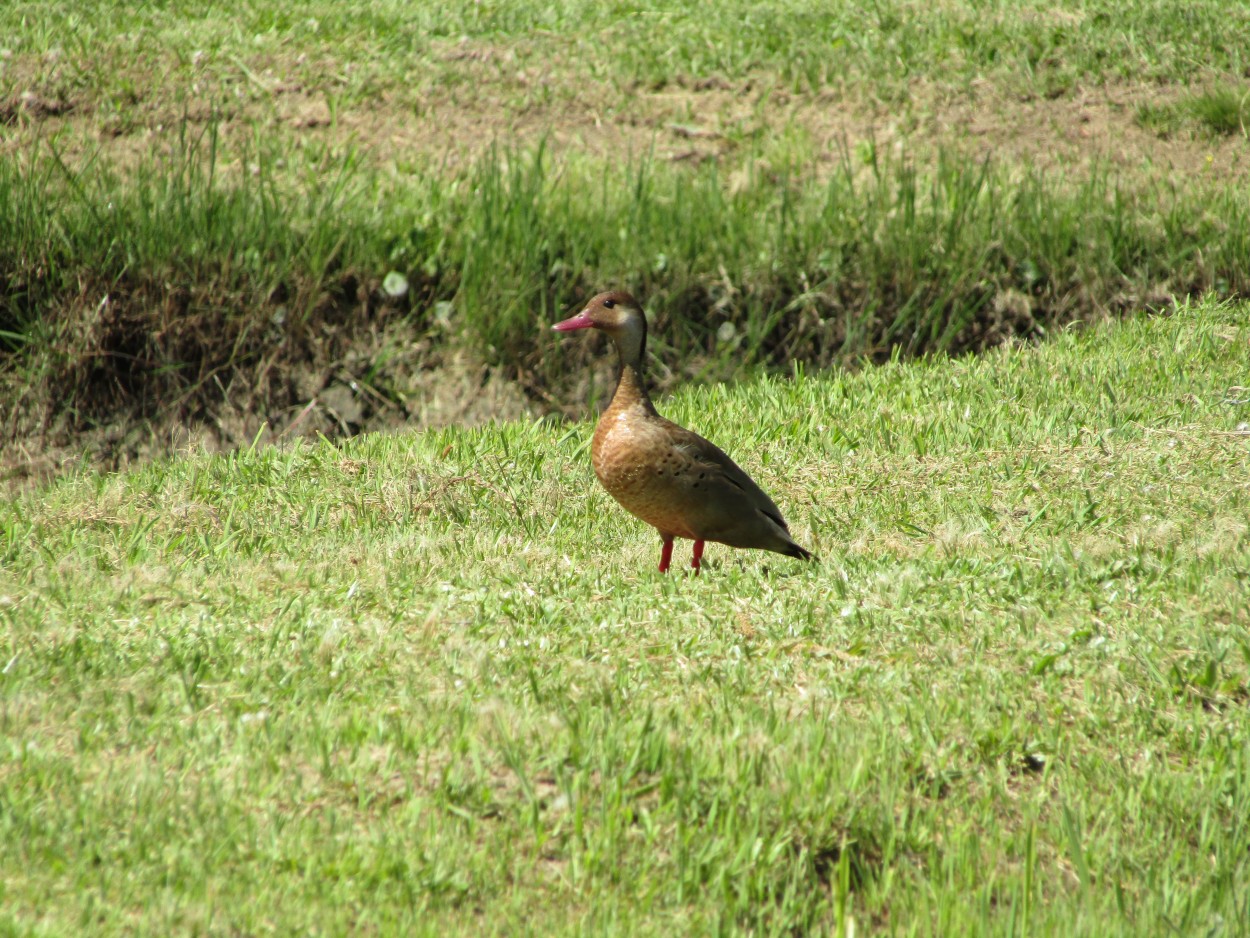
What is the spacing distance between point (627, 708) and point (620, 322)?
1.83 m

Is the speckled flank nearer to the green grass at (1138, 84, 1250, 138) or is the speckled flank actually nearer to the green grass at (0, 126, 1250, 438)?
the green grass at (0, 126, 1250, 438)

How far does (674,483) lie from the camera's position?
15.7 ft

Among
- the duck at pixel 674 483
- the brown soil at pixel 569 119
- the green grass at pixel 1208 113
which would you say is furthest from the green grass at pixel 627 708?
the green grass at pixel 1208 113

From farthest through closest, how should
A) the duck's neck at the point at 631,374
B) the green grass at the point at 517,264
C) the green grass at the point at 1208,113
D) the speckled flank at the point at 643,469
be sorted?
the green grass at the point at 1208,113 < the green grass at the point at 517,264 < the duck's neck at the point at 631,374 < the speckled flank at the point at 643,469

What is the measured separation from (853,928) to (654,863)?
47 centimetres

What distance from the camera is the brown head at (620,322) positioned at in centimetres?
520

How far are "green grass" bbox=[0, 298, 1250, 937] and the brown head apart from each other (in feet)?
2.52

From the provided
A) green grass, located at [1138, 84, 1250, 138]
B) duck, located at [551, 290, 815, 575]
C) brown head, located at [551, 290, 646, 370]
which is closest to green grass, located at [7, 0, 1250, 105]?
green grass, located at [1138, 84, 1250, 138]

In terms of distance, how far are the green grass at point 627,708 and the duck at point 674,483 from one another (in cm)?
17

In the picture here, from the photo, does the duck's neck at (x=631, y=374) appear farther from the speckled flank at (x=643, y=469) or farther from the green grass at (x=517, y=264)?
the green grass at (x=517, y=264)

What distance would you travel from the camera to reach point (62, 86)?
29.9ft

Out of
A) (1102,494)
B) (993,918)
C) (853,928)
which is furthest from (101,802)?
(1102,494)

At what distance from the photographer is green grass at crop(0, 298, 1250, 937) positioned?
3148mm

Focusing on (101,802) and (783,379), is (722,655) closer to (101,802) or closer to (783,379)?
(101,802)
